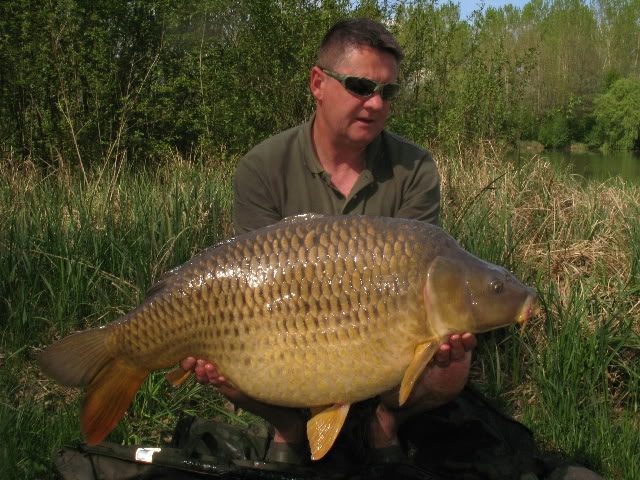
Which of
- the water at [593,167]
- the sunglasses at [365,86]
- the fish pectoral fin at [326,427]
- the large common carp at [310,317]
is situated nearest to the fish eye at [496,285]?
the large common carp at [310,317]

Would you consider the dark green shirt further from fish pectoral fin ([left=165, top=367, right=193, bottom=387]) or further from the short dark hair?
fish pectoral fin ([left=165, top=367, right=193, bottom=387])

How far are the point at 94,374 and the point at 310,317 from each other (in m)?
0.52

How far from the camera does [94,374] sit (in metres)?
1.54

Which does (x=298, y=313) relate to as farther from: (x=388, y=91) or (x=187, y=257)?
(x=187, y=257)

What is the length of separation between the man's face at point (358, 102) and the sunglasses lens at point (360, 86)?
14mm

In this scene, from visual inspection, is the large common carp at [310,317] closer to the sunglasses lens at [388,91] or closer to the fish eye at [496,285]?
the fish eye at [496,285]

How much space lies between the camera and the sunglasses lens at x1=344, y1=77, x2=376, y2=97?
6.31 ft

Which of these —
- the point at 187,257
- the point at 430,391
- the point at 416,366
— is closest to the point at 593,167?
the point at 187,257

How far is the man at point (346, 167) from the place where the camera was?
1.90 meters

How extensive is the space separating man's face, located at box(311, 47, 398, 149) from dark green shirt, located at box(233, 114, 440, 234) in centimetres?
13

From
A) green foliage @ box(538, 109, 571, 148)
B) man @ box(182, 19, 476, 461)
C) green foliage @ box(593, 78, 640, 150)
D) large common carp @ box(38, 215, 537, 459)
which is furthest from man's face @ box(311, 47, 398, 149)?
green foliage @ box(593, 78, 640, 150)

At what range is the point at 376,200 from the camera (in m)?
2.06

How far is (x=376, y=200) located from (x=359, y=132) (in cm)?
22

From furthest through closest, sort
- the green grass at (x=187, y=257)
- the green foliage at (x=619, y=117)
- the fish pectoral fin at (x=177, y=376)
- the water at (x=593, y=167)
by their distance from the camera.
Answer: the green foliage at (x=619, y=117)
the water at (x=593, y=167)
the green grass at (x=187, y=257)
the fish pectoral fin at (x=177, y=376)
